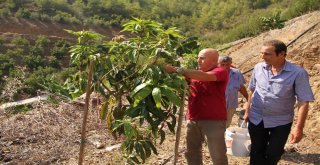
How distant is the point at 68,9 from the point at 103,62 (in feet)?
115

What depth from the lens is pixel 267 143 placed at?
2873mm

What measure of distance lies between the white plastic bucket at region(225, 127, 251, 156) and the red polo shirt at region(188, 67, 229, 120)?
1049 mm

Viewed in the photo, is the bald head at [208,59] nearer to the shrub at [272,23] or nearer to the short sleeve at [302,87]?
the short sleeve at [302,87]

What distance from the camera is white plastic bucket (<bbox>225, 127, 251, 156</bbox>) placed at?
3732 mm

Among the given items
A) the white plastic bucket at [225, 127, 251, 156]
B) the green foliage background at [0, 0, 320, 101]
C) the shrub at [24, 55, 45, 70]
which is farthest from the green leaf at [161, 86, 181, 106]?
the shrub at [24, 55, 45, 70]

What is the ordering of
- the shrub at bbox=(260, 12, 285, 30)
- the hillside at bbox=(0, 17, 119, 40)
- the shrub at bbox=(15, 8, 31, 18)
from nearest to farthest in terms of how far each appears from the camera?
the shrub at bbox=(260, 12, 285, 30) → the hillside at bbox=(0, 17, 119, 40) → the shrub at bbox=(15, 8, 31, 18)

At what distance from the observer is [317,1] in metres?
9.87

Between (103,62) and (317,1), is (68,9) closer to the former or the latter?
(317,1)

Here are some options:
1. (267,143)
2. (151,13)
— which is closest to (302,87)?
(267,143)

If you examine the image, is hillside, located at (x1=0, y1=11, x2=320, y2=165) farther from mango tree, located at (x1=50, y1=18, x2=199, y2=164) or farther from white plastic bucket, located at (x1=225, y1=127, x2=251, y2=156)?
mango tree, located at (x1=50, y1=18, x2=199, y2=164)

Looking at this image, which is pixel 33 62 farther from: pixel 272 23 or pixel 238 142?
pixel 238 142

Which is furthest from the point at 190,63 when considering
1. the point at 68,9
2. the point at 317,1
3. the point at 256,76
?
the point at 68,9

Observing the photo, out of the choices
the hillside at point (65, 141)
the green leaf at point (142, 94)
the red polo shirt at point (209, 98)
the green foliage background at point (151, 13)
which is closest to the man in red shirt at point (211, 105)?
the red polo shirt at point (209, 98)

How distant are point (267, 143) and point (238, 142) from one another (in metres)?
0.90
